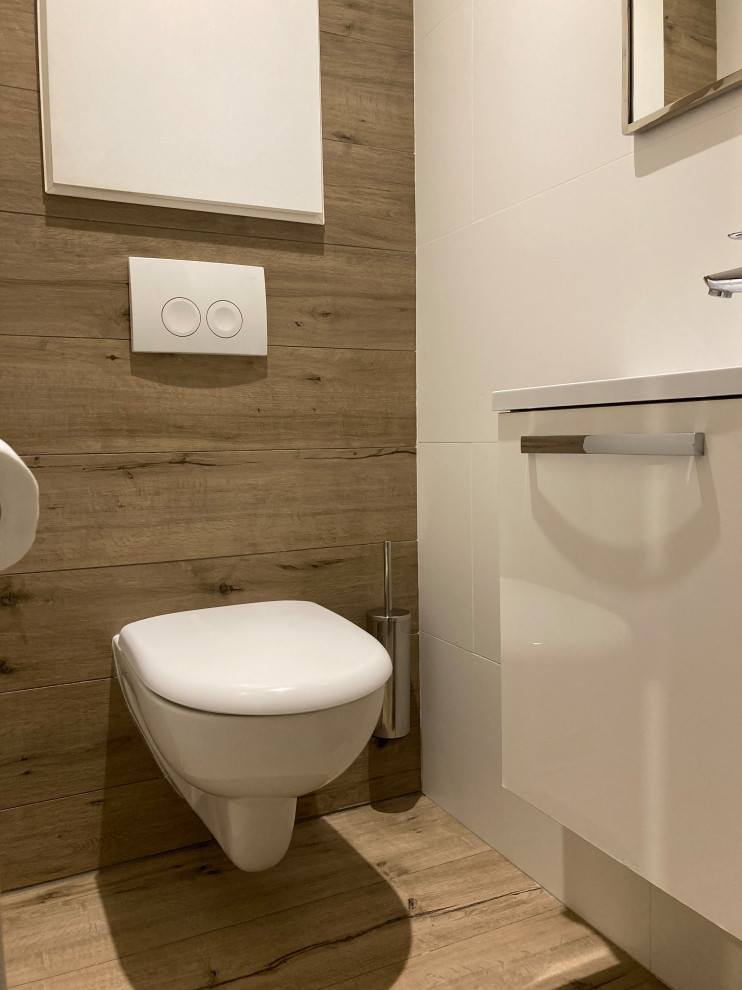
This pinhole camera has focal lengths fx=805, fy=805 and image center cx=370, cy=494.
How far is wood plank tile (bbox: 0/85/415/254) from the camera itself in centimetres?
128

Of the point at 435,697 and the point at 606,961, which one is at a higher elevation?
the point at 435,697

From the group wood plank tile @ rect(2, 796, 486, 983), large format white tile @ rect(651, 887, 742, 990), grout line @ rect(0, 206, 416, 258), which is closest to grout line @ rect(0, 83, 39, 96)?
grout line @ rect(0, 206, 416, 258)

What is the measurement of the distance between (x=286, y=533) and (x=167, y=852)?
23.9 inches

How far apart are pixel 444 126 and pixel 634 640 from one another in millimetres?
1112

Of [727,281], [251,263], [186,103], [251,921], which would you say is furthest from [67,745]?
[727,281]

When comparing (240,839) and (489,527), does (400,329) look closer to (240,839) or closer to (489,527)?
(489,527)

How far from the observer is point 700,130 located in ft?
3.23

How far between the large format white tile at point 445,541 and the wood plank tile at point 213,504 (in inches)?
1.8

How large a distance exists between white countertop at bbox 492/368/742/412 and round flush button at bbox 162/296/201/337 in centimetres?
66

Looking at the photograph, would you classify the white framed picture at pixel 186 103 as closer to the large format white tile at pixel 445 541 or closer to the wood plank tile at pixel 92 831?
the large format white tile at pixel 445 541

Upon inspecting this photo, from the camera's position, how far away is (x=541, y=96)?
1.25 m

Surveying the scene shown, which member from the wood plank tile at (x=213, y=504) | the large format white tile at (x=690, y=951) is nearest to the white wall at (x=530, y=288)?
the large format white tile at (x=690, y=951)

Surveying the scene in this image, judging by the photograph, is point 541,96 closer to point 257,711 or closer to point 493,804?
point 257,711

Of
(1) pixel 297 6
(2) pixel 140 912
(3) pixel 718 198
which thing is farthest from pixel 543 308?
(2) pixel 140 912
